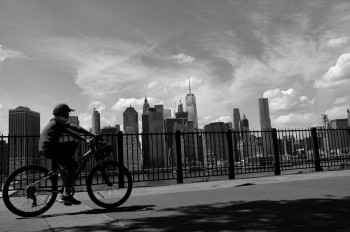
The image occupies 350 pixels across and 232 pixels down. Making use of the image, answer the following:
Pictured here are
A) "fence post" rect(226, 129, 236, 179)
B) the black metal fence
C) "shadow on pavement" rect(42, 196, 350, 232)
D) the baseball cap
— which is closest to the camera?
"shadow on pavement" rect(42, 196, 350, 232)

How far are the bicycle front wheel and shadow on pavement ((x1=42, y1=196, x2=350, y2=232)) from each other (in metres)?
0.92

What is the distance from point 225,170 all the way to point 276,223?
7.92 meters

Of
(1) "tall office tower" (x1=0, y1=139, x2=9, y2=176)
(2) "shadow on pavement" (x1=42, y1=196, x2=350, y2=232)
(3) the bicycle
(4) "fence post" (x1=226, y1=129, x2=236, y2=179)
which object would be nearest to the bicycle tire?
(3) the bicycle

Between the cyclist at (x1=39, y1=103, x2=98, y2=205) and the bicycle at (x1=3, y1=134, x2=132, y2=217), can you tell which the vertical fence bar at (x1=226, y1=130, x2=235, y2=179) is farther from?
the cyclist at (x1=39, y1=103, x2=98, y2=205)

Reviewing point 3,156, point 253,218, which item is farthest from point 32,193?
point 3,156

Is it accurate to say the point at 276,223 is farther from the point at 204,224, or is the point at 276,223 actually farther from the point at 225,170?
the point at 225,170

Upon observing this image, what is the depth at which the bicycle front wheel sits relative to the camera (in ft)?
17.6

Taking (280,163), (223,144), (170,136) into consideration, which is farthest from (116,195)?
(280,163)

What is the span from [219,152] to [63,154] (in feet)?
25.0

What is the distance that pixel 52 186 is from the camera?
5.10 m

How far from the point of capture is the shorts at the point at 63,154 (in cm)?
505

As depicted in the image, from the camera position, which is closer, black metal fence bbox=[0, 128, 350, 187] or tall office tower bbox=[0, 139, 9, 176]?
tall office tower bbox=[0, 139, 9, 176]

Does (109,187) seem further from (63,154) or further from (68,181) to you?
(63,154)

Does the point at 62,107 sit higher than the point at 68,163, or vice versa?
the point at 62,107
